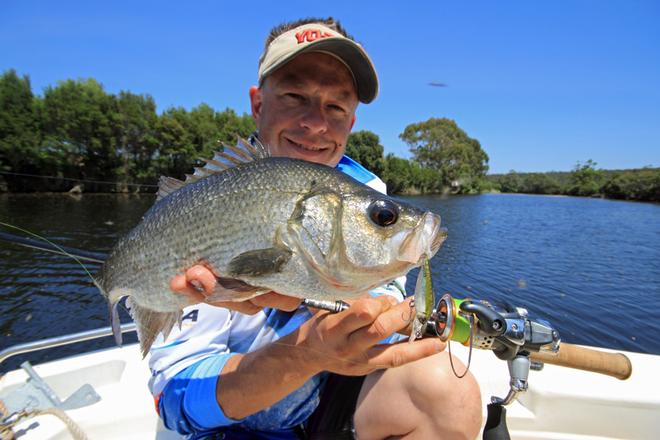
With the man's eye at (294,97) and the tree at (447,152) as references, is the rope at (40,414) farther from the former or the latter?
the tree at (447,152)

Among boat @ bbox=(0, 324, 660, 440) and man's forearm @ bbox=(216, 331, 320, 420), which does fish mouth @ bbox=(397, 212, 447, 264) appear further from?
boat @ bbox=(0, 324, 660, 440)

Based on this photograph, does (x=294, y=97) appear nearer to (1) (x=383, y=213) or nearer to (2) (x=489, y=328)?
(1) (x=383, y=213)

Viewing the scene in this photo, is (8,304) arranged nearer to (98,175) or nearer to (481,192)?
(98,175)

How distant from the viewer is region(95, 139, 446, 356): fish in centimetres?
155

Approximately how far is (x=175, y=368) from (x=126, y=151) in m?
51.0

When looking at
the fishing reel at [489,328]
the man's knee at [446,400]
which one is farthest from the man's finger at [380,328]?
the man's knee at [446,400]

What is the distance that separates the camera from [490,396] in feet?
10.8

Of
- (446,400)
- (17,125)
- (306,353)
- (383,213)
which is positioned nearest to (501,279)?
(446,400)

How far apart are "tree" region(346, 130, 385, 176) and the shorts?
56228 millimetres

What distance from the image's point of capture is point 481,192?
92750 millimetres

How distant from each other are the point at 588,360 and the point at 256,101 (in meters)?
3.05

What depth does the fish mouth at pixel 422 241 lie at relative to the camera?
148cm

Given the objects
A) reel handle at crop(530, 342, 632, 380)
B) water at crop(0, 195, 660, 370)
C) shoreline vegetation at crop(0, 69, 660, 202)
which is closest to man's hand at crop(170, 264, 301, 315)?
reel handle at crop(530, 342, 632, 380)

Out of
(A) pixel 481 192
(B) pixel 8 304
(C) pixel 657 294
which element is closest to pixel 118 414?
(B) pixel 8 304
